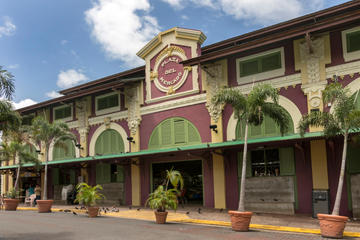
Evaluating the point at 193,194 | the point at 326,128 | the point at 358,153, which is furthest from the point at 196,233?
the point at 193,194

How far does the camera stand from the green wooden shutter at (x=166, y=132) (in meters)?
20.3

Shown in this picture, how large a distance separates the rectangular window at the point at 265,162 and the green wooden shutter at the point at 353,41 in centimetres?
565

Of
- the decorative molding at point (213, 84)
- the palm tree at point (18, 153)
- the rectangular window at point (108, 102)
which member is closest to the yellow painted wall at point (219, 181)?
the decorative molding at point (213, 84)

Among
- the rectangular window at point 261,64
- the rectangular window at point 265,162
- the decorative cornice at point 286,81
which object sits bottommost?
the rectangular window at point 265,162

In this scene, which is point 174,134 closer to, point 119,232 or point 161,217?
point 161,217

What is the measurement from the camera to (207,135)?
61.6ft

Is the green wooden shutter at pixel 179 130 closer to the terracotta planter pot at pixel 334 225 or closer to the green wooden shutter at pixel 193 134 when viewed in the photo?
the green wooden shutter at pixel 193 134

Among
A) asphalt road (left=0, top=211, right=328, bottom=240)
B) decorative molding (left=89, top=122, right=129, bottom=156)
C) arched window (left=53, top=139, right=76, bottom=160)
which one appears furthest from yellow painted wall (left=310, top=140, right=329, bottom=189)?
arched window (left=53, top=139, right=76, bottom=160)

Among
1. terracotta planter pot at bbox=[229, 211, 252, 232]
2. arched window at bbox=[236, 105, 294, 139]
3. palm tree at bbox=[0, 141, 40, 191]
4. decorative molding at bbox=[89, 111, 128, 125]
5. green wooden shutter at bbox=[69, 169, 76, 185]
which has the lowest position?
terracotta planter pot at bbox=[229, 211, 252, 232]

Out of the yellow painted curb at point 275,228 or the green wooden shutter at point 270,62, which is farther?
the green wooden shutter at point 270,62

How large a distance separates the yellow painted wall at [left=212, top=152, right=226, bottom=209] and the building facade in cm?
5

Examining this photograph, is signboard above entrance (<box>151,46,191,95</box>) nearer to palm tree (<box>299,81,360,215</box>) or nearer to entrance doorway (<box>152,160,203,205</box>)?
entrance doorway (<box>152,160,203,205</box>)

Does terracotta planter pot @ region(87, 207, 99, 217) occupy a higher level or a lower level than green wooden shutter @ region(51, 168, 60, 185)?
lower

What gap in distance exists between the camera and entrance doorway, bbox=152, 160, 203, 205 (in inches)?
814
